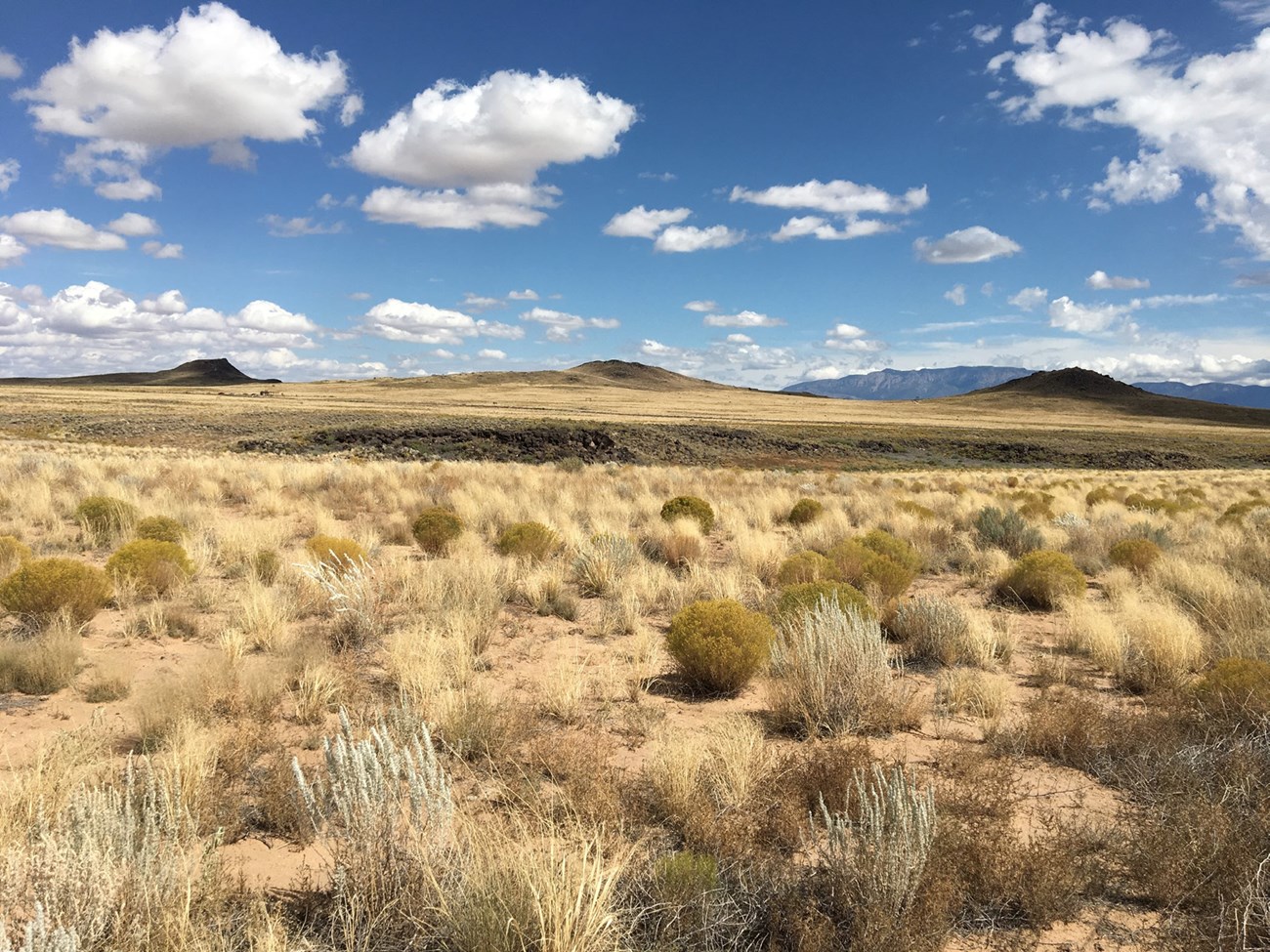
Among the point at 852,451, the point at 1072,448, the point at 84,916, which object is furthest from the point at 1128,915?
the point at 1072,448

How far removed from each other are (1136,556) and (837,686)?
7.83m

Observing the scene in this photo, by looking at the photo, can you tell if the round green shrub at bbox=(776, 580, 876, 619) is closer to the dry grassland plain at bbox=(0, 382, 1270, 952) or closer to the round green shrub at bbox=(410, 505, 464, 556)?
the dry grassland plain at bbox=(0, 382, 1270, 952)

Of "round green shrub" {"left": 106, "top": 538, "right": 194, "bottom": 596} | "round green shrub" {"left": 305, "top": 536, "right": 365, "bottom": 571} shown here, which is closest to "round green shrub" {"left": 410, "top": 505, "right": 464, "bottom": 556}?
"round green shrub" {"left": 305, "top": 536, "right": 365, "bottom": 571}

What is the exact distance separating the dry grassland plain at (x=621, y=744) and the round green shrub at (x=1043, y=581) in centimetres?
4

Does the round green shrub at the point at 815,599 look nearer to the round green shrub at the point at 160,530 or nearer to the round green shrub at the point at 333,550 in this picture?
the round green shrub at the point at 333,550

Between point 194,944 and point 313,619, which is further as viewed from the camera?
point 313,619

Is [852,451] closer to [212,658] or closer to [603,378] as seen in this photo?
[212,658]

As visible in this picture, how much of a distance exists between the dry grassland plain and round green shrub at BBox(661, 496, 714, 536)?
1.78 m

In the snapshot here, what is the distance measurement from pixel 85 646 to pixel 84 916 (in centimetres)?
492

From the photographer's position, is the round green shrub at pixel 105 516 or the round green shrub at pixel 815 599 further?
the round green shrub at pixel 105 516

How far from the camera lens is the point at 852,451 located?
4994 cm

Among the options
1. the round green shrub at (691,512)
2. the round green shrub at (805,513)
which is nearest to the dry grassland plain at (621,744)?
the round green shrub at (691,512)

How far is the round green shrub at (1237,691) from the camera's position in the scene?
15.3 ft

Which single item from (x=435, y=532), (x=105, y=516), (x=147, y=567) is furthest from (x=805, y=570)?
(x=105, y=516)
